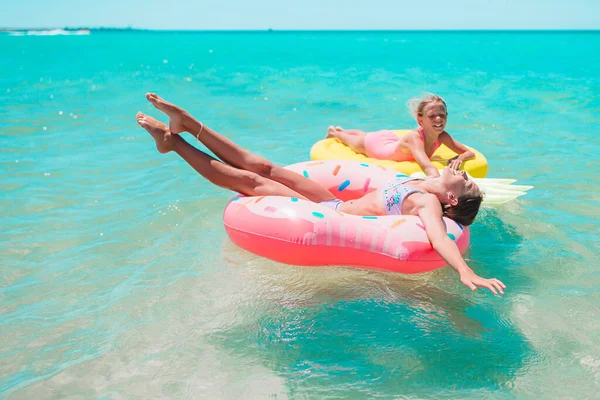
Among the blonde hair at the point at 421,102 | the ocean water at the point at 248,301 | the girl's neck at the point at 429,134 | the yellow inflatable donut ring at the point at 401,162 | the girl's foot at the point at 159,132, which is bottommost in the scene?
the ocean water at the point at 248,301

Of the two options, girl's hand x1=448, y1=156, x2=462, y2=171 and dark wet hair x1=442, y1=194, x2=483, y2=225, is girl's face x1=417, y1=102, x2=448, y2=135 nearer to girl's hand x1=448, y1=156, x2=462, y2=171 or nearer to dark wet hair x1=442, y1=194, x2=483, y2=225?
girl's hand x1=448, y1=156, x2=462, y2=171

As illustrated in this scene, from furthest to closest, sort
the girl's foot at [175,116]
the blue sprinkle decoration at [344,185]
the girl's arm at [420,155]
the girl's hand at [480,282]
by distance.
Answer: the girl's arm at [420,155] < the blue sprinkle decoration at [344,185] < the girl's foot at [175,116] < the girl's hand at [480,282]

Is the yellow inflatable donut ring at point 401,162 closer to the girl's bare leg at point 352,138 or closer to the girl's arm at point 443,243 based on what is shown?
the girl's bare leg at point 352,138

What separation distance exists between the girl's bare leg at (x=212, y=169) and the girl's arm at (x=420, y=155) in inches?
48.4

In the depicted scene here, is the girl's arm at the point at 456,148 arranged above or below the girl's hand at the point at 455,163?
above

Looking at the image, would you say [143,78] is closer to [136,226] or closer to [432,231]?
[136,226]

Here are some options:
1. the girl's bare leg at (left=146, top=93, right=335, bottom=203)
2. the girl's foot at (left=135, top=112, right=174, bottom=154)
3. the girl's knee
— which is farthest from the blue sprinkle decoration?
the girl's foot at (left=135, top=112, right=174, bottom=154)

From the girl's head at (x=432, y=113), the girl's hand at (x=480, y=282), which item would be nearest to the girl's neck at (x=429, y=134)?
the girl's head at (x=432, y=113)

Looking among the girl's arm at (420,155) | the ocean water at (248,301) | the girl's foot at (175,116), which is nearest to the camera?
the ocean water at (248,301)

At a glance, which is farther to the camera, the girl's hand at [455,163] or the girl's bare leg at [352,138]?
the girl's bare leg at [352,138]

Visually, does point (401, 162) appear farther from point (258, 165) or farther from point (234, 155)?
point (234, 155)

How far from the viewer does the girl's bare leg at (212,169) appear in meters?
3.50

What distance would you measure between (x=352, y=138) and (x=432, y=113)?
903mm

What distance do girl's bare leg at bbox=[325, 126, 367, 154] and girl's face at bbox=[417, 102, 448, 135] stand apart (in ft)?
2.27
